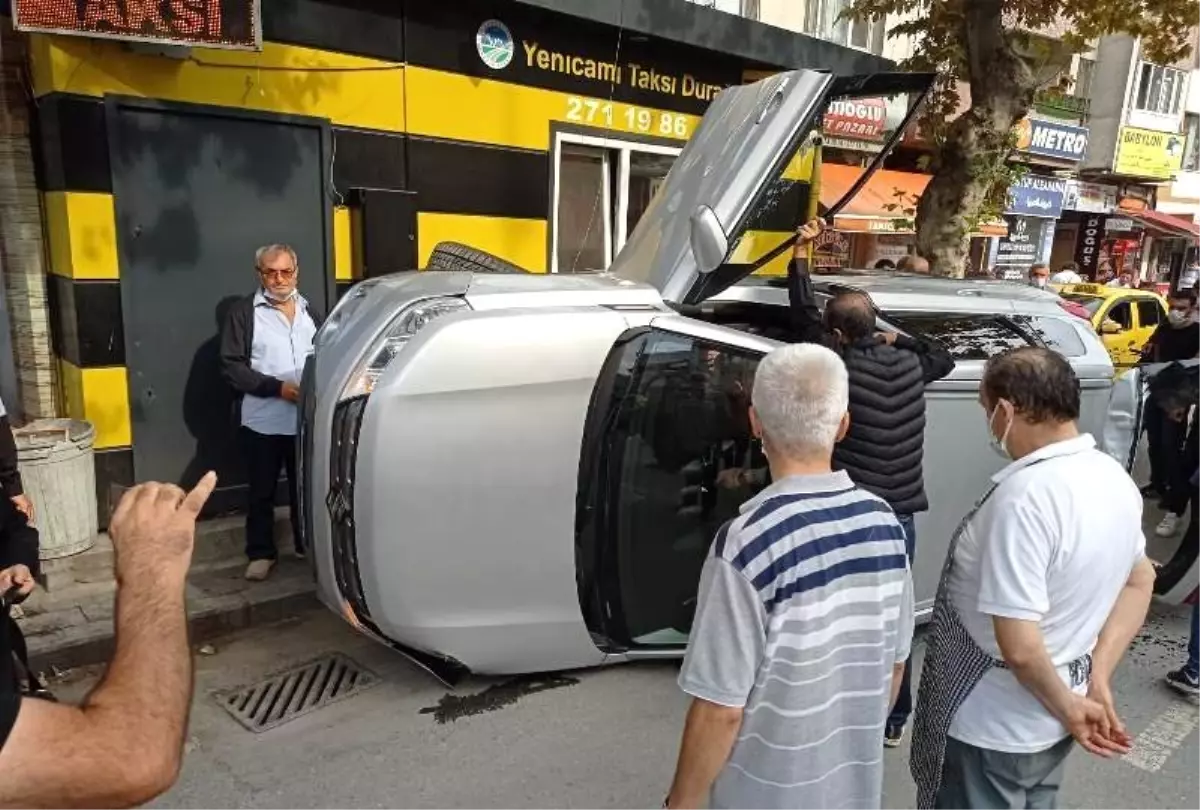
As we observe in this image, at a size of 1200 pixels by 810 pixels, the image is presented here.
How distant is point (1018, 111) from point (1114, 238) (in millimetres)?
18809

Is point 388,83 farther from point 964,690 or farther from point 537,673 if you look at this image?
point 964,690

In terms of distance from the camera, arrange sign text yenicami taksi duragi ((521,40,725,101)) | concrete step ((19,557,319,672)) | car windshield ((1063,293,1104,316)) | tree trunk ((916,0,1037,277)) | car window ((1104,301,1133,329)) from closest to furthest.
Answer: concrete step ((19,557,319,672))
sign text yenicami taksi duragi ((521,40,725,101))
tree trunk ((916,0,1037,277))
car windshield ((1063,293,1104,316))
car window ((1104,301,1133,329))

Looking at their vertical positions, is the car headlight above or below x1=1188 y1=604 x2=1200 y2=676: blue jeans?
above

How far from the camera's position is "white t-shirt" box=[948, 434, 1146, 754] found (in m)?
1.86

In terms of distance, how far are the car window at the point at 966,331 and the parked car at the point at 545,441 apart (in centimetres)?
38

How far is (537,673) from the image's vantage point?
12.5 ft

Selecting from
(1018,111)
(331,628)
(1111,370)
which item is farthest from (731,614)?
(1018,111)

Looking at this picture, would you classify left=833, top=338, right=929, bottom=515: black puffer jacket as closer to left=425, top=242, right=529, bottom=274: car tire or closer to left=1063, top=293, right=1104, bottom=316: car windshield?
left=425, top=242, right=529, bottom=274: car tire

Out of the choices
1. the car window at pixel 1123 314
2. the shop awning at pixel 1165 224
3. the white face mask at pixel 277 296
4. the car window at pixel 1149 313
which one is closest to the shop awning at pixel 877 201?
the car window at pixel 1123 314

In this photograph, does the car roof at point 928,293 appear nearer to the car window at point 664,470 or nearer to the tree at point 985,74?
the car window at point 664,470

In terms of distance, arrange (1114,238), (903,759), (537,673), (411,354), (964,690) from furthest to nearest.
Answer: (1114,238), (537,673), (903,759), (411,354), (964,690)

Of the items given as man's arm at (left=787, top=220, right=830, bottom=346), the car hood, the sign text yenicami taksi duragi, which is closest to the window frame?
the sign text yenicami taksi duragi

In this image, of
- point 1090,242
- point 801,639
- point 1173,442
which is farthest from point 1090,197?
point 801,639

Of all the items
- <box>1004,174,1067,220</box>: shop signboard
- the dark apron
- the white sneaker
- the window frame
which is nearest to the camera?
the dark apron
